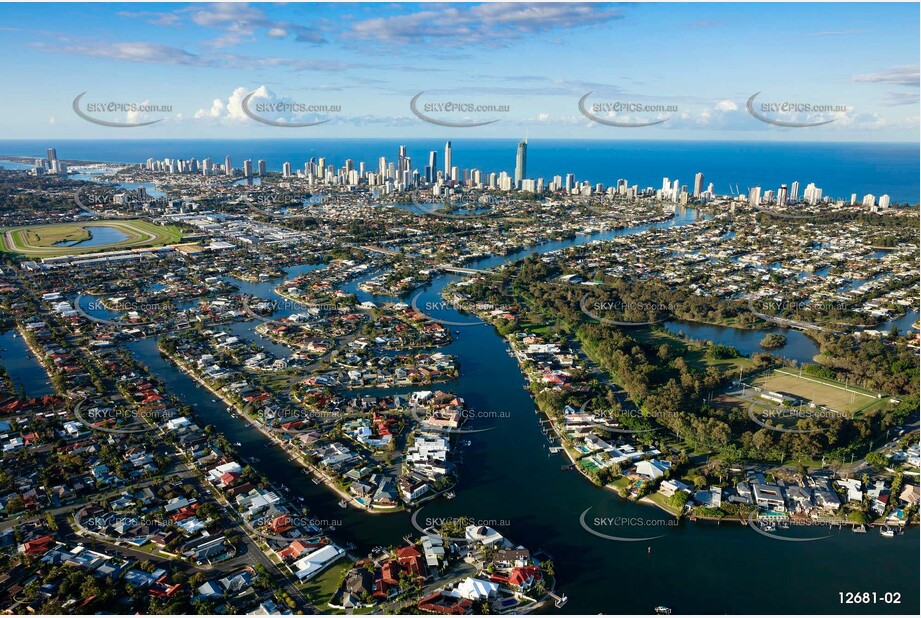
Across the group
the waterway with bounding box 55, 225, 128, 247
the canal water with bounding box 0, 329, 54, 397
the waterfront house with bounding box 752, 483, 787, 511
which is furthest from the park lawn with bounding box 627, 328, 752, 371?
the waterway with bounding box 55, 225, 128, 247

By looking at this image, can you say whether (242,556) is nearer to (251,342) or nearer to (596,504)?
(596,504)

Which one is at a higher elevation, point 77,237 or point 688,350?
point 77,237

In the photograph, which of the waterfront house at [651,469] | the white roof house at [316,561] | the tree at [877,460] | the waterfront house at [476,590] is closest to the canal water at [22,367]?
the white roof house at [316,561]

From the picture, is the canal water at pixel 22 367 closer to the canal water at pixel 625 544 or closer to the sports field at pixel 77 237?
the canal water at pixel 625 544

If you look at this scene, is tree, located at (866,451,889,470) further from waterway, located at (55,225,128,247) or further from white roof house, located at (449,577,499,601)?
waterway, located at (55,225,128,247)

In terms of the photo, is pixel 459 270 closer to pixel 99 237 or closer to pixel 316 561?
pixel 316 561

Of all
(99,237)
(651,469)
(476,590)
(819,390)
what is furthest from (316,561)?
(99,237)

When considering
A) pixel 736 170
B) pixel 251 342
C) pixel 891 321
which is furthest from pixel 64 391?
pixel 736 170
